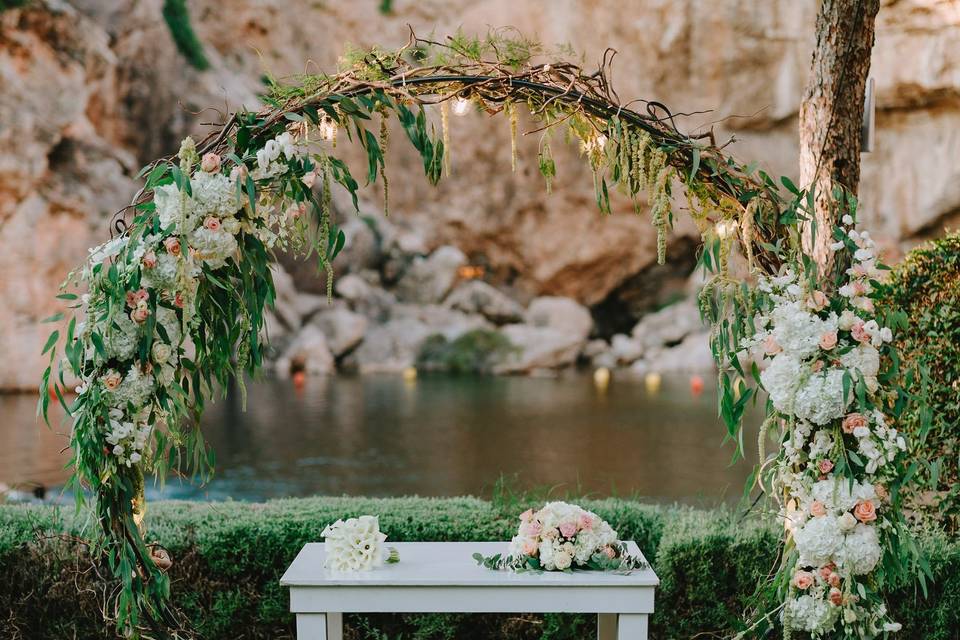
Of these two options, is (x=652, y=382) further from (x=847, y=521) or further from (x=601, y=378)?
(x=847, y=521)

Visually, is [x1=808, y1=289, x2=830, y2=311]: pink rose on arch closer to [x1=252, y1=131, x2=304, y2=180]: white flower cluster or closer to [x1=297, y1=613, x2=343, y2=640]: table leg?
[x1=252, y1=131, x2=304, y2=180]: white flower cluster

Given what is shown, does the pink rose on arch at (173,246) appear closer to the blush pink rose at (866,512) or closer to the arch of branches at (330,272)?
the arch of branches at (330,272)

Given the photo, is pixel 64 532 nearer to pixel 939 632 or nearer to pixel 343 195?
pixel 939 632

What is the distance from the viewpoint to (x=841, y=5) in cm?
348

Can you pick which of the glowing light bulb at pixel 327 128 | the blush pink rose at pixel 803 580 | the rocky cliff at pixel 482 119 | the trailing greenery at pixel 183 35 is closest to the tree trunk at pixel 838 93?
the blush pink rose at pixel 803 580

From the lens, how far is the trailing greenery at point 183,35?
63.5 ft

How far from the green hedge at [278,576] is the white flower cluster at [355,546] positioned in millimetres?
755

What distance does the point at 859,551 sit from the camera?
2.64m

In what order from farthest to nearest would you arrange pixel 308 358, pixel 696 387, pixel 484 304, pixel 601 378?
pixel 484 304 < pixel 308 358 < pixel 601 378 < pixel 696 387

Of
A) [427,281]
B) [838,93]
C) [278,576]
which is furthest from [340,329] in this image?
[838,93]

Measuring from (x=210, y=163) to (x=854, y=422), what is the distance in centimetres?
210

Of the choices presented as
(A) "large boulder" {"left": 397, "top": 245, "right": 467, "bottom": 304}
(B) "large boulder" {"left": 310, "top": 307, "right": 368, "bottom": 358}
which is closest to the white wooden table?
(B) "large boulder" {"left": 310, "top": 307, "right": 368, "bottom": 358}

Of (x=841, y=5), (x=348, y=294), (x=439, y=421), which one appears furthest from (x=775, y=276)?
(x=348, y=294)

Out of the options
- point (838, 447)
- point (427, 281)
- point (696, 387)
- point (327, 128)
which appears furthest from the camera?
point (427, 281)
